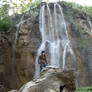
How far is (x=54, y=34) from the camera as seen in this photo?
16953 mm

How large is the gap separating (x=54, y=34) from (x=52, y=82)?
11.3 m

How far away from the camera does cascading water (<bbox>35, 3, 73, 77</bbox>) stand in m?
15.2

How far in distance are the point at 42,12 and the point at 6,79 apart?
792cm

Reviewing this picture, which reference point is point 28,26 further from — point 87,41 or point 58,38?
point 87,41

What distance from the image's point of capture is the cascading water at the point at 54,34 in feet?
49.7

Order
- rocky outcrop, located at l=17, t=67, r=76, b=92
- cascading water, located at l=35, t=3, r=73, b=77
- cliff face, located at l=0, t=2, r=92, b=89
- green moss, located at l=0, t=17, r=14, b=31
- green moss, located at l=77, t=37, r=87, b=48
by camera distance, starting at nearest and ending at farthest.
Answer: rocky outcrop, located at l=17, t=67, r=76, b=92 < cliff face, located at l=0, t=2, r=92, b=89 < cascading water, located at l=35, t=3, r=73, b=77 < green moss, located at l=77, t=37, r=87, b=48 < green moss, located at l=0, t=17, r=14, b=31

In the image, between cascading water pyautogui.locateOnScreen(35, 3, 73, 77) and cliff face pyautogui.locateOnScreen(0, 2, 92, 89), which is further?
cascading water pyautogui.locateOnScreen(35, 3, 73, 77)

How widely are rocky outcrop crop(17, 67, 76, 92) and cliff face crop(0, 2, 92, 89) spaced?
8.67 metres

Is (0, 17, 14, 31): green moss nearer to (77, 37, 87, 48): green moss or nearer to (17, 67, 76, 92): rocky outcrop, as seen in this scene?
(77, 37, 87, 48): green moss

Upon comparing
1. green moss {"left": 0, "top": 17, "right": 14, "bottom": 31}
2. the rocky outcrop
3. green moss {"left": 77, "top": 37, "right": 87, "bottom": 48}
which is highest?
green moss {"left": 0, "top": 17, "right": 14, "bottom": 31}

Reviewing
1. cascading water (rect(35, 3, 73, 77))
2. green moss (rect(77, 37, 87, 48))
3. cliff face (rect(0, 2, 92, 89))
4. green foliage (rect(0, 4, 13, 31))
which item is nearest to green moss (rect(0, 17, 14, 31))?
green foliage (rect(0, 4, 13, 31))

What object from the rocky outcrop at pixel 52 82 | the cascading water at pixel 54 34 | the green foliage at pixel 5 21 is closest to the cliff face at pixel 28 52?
the cascading water at pixel 54 34

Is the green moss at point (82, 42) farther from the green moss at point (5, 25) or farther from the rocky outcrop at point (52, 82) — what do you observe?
the rocky outcrop at point (52, 82)

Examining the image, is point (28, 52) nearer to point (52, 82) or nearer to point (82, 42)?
point (82, 42)
